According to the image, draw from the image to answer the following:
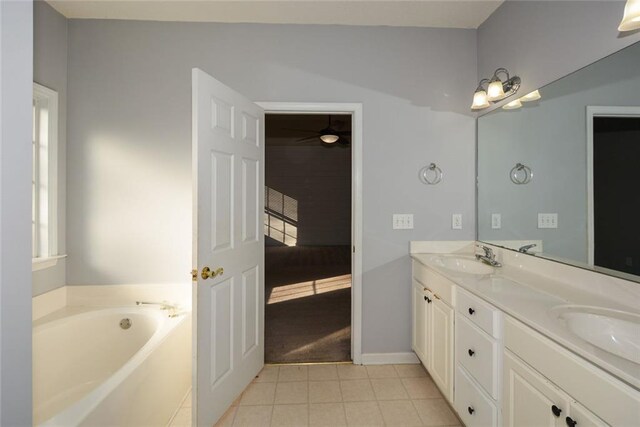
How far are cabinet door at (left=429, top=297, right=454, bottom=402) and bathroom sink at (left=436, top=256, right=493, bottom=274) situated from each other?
0.34 metres

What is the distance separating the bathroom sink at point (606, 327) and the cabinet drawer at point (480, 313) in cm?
22

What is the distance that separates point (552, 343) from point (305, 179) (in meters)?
7.13

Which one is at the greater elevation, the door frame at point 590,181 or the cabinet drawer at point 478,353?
the door frame at point 590,181

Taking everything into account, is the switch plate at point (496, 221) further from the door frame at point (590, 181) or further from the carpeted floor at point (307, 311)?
the carpeted floor at point (307, 311)

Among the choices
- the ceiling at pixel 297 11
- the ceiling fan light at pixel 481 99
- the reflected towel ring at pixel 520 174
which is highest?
the ceiling at pixel 297 11

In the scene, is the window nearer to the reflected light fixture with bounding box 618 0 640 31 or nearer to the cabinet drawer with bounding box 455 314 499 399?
the cabinet drawer with bounding box 455 314 499 399

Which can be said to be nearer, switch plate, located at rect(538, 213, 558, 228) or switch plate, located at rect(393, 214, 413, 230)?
switch plate, located at rect(538, 213, 558, 228)

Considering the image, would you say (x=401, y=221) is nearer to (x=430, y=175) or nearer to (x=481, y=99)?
(x=430, y=175)

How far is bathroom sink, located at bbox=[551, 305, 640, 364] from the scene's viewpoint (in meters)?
1.07

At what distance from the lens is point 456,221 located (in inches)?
94.7

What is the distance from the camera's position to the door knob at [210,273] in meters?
1.65

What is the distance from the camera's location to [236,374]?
6.45ft

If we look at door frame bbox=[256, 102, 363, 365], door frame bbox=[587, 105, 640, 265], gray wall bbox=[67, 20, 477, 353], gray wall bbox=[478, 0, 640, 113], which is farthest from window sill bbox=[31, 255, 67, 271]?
gray wall bbox=[478, 0, 640, 113]

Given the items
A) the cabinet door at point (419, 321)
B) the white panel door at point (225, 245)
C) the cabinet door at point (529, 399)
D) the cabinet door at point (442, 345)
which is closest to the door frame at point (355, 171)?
the white panel door at point (225, 245)
